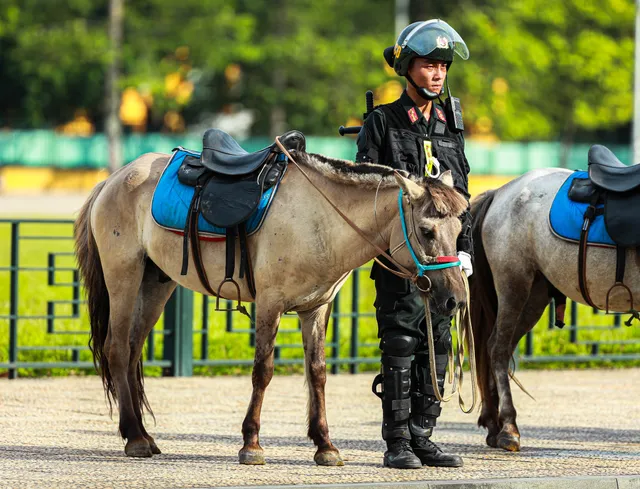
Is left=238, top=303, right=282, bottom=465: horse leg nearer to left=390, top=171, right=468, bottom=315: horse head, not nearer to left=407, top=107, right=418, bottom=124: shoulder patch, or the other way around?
left=390, top=171, right=468, bottom=315: horse head

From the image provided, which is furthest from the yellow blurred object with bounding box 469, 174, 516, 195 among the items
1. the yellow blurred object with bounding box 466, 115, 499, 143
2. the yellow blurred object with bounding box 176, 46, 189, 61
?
the yellow blurred object with bounding box 176, 46, 189, 61

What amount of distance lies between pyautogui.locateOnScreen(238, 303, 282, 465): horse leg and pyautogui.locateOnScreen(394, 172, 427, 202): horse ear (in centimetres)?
105

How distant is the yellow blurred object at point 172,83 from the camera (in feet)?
156

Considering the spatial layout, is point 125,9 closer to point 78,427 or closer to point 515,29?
point 515,29

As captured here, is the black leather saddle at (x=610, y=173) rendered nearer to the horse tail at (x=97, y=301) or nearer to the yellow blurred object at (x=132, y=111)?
the horse tail at (x=97, y=301)

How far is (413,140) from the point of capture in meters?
Answer: 7.49

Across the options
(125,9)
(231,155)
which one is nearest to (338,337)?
(231,155)

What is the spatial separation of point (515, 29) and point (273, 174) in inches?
1682

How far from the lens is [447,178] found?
711 cm

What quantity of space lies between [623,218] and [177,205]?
2.80 metres

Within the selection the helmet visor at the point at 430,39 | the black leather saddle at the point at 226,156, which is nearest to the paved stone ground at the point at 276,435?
the black leather saddle at the point at 226,156

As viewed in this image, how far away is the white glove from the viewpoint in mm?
7125

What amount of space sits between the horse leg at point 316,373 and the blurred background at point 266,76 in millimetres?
36946

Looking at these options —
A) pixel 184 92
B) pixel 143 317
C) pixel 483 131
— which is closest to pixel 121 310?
pixel 143 317
